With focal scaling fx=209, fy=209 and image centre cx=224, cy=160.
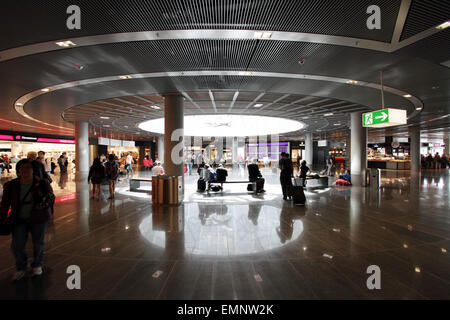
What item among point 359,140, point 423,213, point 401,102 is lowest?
point 423,213

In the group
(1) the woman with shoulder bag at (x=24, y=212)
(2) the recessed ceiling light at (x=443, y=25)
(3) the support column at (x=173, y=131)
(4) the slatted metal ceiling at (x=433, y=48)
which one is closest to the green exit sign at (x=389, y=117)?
(4) the slatted metal ceiling at (x=433, y=48)

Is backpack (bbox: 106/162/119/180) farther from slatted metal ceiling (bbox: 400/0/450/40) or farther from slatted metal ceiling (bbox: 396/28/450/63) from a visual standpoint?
slatted metal ceiling (bbox: 396/28/450/63)

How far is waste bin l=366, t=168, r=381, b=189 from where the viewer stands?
38.0 ft

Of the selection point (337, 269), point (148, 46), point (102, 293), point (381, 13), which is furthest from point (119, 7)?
point (337, 269)

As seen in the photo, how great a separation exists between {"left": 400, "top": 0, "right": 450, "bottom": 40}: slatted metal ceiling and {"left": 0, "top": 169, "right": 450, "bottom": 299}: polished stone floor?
4437 millimetres

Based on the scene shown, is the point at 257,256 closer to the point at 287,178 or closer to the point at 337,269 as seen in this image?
the point at 337,269

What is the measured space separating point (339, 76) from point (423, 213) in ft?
16.9

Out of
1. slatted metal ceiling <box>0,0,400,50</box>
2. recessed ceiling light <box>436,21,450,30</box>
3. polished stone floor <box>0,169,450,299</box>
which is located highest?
slatted metal ceiling <box>0,0,400,50</box>

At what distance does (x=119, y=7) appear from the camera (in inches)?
150

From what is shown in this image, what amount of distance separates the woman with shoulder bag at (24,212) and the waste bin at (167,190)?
4.70 meters

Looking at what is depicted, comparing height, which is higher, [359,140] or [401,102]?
[401,102]

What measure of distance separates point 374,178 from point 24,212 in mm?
14337

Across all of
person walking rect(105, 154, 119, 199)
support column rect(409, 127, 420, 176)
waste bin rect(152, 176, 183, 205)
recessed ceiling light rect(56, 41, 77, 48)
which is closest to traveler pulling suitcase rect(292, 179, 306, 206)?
waste bin rect(152, 176, 183, 205)

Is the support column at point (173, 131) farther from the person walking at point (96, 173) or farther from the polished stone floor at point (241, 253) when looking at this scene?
the person walking at point (96, 173)
